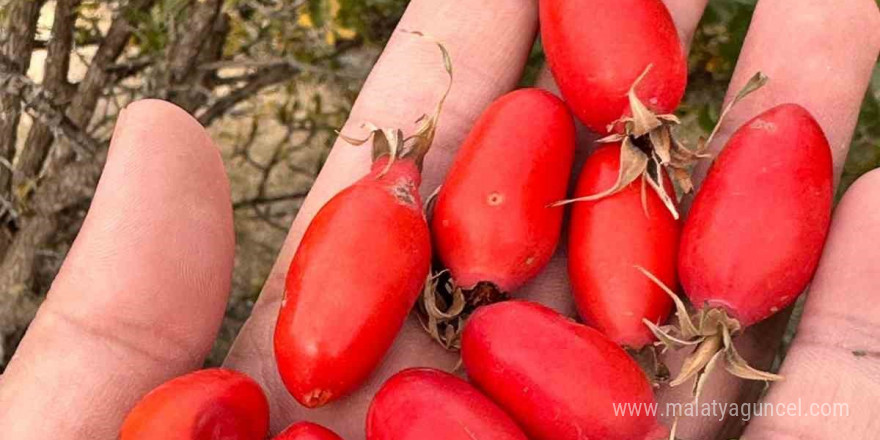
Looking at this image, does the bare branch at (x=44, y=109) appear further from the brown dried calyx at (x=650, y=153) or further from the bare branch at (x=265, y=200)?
the brown dried calyx at (x=650, y=153)

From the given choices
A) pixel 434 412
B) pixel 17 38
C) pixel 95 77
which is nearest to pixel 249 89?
pixel 95 77

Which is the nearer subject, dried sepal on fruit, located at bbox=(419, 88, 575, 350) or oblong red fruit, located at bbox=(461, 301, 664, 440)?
oblong red fruit, located at bbox=(461, 301, 664, 440)

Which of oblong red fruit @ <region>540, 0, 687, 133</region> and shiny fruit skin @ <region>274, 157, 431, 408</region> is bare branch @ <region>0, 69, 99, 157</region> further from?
oblong red fruit @ <region>540, 0, 687, 133</region>

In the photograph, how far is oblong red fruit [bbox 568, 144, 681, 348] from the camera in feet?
5.41

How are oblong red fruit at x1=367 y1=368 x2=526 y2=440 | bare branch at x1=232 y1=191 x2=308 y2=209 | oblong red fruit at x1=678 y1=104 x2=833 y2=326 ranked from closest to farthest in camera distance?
oblong red fruit at x1=367 y1=368 x2=526 y2=440 < oblong red fruit at x1=678 y1=104 x2=833 y2=326 < bare branch at x1=232 y1=191 x2=308 y2=209

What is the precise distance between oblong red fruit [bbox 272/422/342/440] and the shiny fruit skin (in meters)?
0.06

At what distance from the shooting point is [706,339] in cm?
Answer: 161

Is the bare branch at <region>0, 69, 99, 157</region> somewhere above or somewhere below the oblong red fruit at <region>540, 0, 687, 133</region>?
below

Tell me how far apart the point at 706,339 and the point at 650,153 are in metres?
0.29

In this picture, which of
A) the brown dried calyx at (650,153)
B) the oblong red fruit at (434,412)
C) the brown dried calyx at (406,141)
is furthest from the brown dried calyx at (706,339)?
the brown dried calyx at (406,141)

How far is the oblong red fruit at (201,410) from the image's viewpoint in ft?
5.04

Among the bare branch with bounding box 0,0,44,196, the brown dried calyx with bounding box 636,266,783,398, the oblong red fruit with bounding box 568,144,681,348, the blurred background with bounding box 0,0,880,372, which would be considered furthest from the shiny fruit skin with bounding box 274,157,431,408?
the bare branch with bounding box 0,0,44,196

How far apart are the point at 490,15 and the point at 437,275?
598 mm

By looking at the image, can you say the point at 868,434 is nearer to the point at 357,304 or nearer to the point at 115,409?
the point at 357,304
